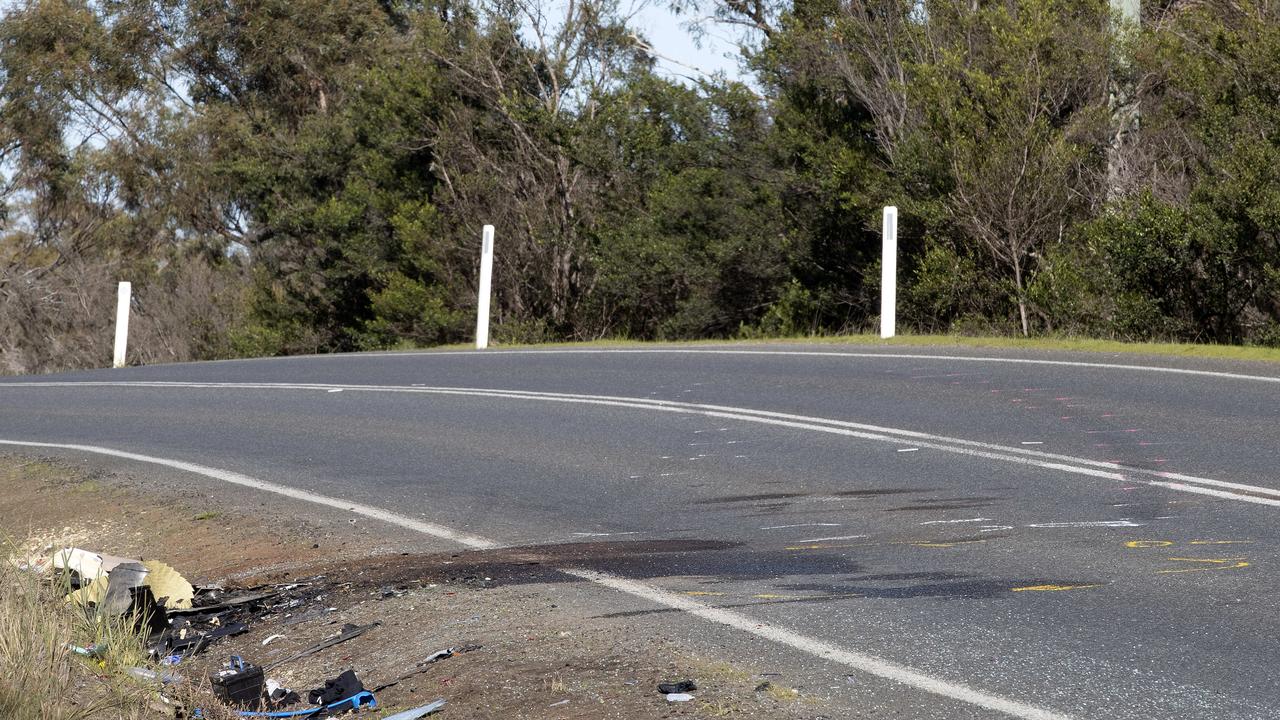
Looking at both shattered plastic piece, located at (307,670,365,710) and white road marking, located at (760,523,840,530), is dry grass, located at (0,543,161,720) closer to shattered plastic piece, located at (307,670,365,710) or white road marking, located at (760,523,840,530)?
shattered plastic piece, located at (307,670,365,710)

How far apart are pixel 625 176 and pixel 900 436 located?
58.7ft

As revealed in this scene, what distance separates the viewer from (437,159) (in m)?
29.3

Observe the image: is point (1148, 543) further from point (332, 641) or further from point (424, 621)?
point (332, 641)

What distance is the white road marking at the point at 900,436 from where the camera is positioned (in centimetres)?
721

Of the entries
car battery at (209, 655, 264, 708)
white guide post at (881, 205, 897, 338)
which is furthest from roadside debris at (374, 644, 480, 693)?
white guide post at (881, 205, 897, 338)

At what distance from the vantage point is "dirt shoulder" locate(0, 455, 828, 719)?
4371mm

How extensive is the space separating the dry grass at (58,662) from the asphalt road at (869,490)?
1933 mm

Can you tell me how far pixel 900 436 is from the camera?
9.35 metres

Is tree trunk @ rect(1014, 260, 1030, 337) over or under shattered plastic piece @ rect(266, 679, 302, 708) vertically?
over

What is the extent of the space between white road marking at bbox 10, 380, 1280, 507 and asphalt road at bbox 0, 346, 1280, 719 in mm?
32

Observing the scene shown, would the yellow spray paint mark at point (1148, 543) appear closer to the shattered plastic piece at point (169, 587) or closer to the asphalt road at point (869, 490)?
the asphalt road at point (869, 490)

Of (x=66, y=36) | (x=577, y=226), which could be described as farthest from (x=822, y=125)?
(x=66, y=36)

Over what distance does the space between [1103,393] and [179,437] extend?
26.4ft

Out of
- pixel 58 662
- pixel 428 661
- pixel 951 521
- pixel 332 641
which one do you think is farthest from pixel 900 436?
pixel 58 662
